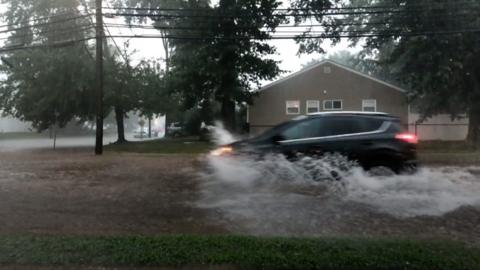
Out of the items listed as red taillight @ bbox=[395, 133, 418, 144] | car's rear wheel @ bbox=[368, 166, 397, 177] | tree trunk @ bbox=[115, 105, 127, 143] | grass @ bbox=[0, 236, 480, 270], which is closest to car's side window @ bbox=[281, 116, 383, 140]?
red taillight @ bbox=[395, 133, 418, 144]

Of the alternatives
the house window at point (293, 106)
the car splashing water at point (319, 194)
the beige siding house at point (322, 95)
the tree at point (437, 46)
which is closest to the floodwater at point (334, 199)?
the car splashing water at point (319, 194)

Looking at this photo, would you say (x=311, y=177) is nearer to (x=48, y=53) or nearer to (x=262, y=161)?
(x=262, y=161)

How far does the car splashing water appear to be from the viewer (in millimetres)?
8281

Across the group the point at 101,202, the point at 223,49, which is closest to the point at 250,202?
the point at 101,202

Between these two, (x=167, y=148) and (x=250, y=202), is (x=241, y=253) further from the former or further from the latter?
(x=167, y=148)

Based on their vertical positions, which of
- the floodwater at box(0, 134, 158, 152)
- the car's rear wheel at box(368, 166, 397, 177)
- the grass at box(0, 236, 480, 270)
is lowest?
the grass at box(0, 236, 480, 270)

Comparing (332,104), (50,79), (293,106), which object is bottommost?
(293,106)

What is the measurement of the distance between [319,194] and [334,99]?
2678cm

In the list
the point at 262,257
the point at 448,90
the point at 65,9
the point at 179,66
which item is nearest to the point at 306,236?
the point at 262,257

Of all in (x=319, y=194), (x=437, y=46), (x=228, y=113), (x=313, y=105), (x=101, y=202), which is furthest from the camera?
(x=313, y=105)

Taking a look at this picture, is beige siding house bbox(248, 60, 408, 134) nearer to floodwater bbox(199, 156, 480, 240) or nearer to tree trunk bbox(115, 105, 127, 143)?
tree trunk bbox(115, 105, 127, 143)

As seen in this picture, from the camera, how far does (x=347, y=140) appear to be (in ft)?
38.2

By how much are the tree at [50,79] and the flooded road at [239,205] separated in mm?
21619

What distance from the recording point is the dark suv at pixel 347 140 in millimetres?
11547
